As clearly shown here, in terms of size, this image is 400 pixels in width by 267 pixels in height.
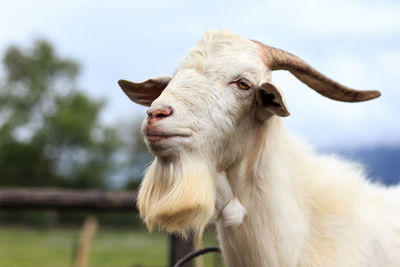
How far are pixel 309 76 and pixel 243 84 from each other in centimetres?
59

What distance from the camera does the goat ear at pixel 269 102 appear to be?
2619 millimetres

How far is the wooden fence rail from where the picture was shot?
6.91 m

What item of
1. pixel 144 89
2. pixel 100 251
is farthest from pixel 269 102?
pixel 100 251

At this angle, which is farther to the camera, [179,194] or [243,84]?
[243,84]

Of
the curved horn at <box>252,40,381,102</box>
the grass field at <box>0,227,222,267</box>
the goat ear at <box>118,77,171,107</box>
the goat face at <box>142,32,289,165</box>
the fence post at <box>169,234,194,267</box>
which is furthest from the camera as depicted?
the grass field at <box>0,227,222,267</box>

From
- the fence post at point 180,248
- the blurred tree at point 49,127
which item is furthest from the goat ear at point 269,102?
the blurred tree at point 49,127

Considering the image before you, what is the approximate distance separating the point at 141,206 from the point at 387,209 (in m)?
1.65

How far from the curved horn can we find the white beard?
0.77 metres

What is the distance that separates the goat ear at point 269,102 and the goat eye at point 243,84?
0.06 m

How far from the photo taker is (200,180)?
2.64 meters

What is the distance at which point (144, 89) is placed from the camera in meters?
3.27

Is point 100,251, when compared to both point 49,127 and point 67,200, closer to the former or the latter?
point 67,200

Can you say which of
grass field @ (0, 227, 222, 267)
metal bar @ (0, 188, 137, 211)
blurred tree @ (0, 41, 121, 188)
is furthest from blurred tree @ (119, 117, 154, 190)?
metal bar @ (0, 188, 137, 211)

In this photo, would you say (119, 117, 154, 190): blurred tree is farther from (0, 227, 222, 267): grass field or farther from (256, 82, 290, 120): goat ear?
(256, 82, 290, 120): goat ear
